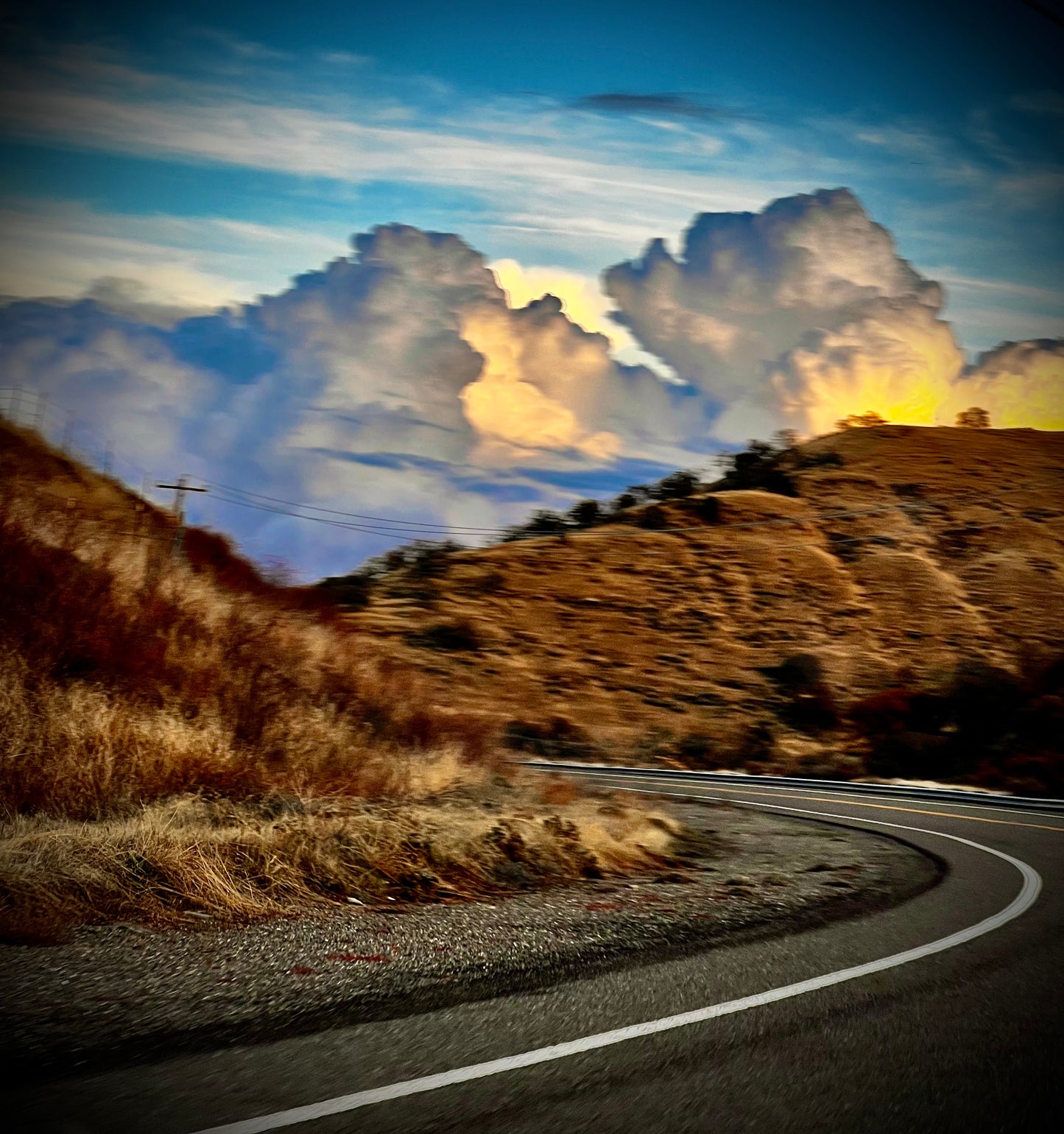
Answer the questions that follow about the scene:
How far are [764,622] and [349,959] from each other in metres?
39.7

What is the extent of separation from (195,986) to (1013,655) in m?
41.2

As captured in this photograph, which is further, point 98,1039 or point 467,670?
point 467,670

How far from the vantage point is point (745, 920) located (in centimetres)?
816

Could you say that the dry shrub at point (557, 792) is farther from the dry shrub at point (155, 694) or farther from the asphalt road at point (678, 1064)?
the asphalt road at point (678, 1064)

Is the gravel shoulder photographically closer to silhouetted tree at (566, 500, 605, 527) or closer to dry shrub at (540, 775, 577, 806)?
dry shrub at (540, 775, 577, 806)

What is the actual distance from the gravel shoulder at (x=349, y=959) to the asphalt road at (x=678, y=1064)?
11.2 inches

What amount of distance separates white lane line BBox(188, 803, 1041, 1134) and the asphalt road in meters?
0.02

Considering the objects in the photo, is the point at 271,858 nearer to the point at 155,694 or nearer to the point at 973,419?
the point at 155,694

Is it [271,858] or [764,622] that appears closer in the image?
[271,858]

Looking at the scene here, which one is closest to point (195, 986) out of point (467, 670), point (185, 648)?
point (185, 648)

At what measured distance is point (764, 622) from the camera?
44344mm

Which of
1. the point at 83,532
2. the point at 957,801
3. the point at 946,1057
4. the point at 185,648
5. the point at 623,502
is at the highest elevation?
the point at 623,502

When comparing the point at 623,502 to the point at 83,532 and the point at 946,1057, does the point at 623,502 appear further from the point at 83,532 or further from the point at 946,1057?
the point at 946,1057

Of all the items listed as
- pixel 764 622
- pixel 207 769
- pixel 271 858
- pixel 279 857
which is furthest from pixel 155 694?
pixel 764 622
